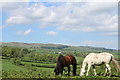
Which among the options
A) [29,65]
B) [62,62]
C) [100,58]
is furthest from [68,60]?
[29,65]

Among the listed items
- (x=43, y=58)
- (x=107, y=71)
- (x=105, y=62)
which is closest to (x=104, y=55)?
(x=105, y=62)

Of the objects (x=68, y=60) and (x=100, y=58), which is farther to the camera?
(x=68, y=60)

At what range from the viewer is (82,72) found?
44.5 ft

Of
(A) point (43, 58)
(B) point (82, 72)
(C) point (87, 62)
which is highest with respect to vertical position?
(C) point (87, 62)

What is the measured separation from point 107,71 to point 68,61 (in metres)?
3.43

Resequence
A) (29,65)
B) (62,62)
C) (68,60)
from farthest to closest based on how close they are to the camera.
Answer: (29,65), (68,60), (62,62)

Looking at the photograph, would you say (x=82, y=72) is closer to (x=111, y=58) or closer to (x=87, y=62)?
(x=87, y=62)

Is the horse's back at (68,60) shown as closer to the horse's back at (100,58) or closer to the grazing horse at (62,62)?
the grazing horse at (62,62)

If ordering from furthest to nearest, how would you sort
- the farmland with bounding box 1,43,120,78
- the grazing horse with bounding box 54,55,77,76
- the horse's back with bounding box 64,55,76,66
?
the farmland with bounding box 1,43,120,78
the horse's back with bounding box 64,55,76,66
the grazing horse with bounding box 54,55,77,76

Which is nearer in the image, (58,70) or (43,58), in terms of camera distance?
(58,70)

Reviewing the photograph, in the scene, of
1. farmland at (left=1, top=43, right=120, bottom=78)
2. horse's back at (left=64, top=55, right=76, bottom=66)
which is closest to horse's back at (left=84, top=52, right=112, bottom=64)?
farmland at (left=1, top=43, right=120, bottom=78)

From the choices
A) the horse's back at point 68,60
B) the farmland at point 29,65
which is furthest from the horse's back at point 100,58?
the horse's back at point 68,60

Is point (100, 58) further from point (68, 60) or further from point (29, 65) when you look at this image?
point (29, 65)

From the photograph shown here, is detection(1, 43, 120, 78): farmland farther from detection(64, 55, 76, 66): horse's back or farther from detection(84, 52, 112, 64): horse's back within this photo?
detection(84, 52, 112, 64): horse's back
